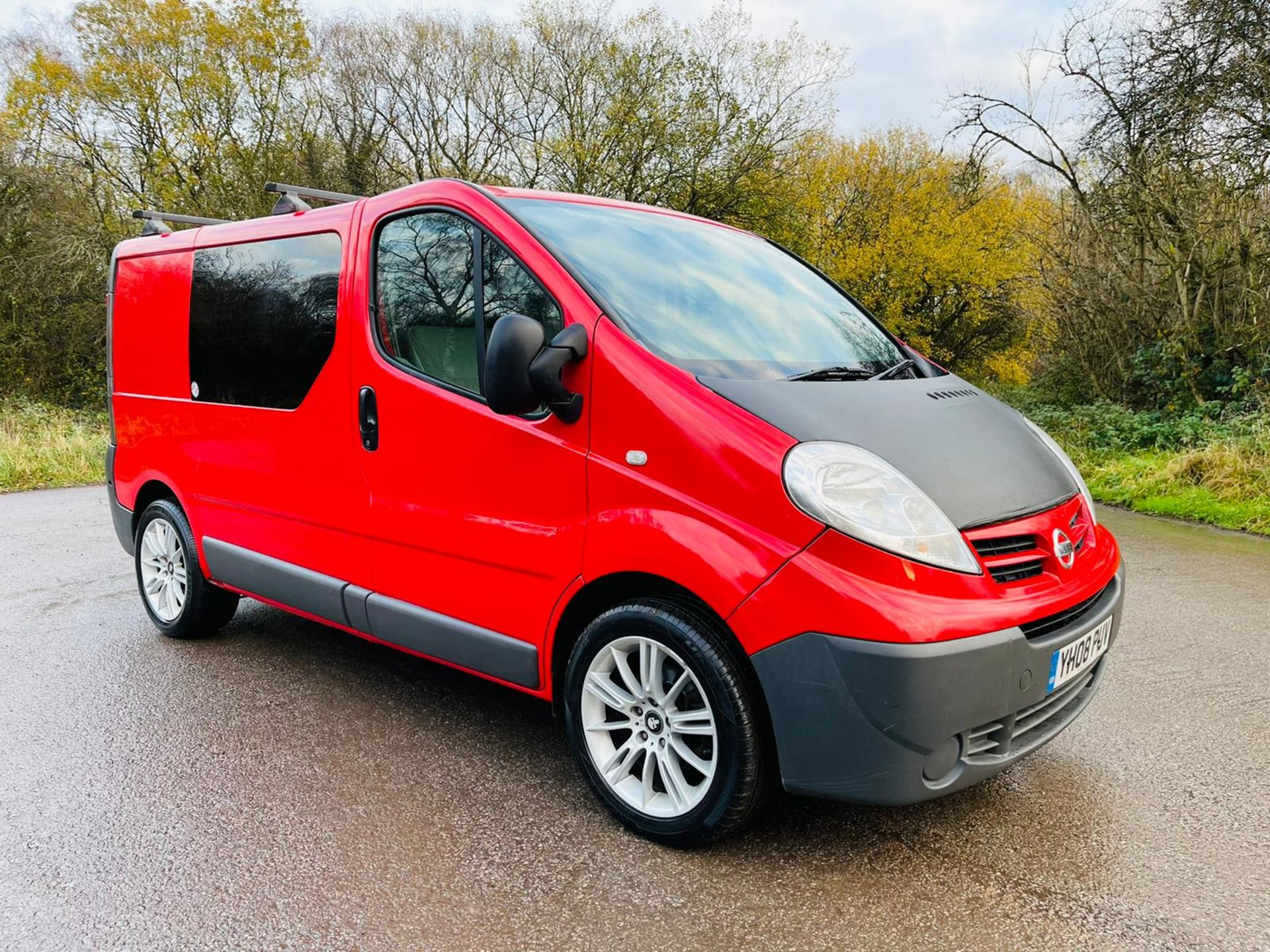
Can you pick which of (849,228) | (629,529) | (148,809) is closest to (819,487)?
(629,529)

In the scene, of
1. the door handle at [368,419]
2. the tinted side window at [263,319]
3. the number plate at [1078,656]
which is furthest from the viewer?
the tinted side window at [263,319]

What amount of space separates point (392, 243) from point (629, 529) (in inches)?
60.2

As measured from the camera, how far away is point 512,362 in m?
2.51

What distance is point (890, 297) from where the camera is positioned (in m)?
23.8

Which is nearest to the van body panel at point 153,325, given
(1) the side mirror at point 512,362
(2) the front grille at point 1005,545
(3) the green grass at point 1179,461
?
(1) the side mirror at point 512,362

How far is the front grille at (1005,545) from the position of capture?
235cm

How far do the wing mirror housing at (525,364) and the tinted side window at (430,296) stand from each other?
0.36 m

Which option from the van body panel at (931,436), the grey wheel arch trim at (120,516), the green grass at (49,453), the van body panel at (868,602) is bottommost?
the green grass at (49,453)

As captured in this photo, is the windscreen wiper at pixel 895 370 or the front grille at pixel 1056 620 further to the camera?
the windscreen wiper at pixel 895 370

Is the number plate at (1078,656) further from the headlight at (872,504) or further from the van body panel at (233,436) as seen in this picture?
the van body panel at (233,436)

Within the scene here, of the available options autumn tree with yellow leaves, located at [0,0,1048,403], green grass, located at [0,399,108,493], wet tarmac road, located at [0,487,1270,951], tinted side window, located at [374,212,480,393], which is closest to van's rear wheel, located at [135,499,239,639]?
wet tarmac road, located at [0,487,1270,951]

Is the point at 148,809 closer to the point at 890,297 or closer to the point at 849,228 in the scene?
the point at 890,297

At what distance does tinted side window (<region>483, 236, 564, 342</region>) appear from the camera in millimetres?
2777

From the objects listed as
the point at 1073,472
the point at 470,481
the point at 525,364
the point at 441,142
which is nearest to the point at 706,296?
the point at 525,364
